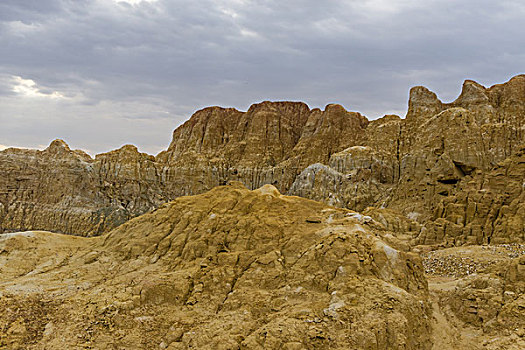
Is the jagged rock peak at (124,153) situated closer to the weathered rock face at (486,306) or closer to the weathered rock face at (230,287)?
the weathered rock face at (230,287)

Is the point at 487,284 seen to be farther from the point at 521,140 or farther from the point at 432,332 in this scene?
the point at 521,140

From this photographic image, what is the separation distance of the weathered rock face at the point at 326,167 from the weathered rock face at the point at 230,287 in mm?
15995

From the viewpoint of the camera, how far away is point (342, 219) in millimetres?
15180

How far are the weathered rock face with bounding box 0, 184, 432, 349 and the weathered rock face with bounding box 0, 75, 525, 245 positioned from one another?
16.0 metres

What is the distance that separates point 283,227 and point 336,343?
20.4 feet

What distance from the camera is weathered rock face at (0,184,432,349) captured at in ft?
33.5

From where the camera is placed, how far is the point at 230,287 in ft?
41.4

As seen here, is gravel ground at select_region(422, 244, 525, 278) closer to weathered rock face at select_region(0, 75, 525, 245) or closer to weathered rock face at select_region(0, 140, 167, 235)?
weathered rock face at select_region(0, 75, 525, 245)

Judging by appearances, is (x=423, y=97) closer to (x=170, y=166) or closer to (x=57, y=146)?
(x=170, y=166)

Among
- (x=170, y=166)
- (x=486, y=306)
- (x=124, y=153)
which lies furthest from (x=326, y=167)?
(x=486, y=306)

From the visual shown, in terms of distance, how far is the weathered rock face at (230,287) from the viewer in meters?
10.2

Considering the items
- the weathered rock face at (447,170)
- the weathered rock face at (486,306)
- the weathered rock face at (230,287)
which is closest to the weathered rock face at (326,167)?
the weathered rock face at (447,170)

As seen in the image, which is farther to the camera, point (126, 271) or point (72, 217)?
point (72, 217)

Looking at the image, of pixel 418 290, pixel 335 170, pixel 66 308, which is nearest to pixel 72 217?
pixel 335 170
